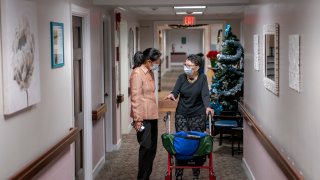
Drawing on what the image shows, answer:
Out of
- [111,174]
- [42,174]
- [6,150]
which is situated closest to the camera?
[6,150]

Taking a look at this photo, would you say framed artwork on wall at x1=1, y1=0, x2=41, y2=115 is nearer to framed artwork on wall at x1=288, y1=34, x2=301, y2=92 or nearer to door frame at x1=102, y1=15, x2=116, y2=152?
framed artwork on wall at x1=288, y1=34, x2=301, y2=92

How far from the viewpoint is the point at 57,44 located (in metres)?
4.37

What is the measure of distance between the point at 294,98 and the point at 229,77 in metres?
5.06

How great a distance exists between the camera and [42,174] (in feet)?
12.7

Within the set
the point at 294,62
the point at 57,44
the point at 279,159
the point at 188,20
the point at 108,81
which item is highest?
the point at 188,20

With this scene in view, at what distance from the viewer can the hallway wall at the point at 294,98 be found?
2.90 m

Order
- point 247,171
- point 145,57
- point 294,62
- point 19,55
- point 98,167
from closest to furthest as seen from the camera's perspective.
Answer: point 19,55
point 294,62
point 145,57
point 247,171
point 98,167

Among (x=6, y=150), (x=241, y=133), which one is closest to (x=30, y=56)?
(x=6, y=150)

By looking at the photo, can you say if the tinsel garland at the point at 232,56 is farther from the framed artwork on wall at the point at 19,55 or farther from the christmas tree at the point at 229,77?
the framed artwork on wall at the point at 19,55

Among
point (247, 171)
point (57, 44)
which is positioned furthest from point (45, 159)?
point (247, 171)

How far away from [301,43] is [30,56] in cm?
191

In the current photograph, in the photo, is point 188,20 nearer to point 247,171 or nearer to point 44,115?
point 247,171

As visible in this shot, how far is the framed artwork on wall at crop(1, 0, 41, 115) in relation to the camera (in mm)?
3021

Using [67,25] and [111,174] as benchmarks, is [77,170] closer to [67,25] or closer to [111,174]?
[111,174]
